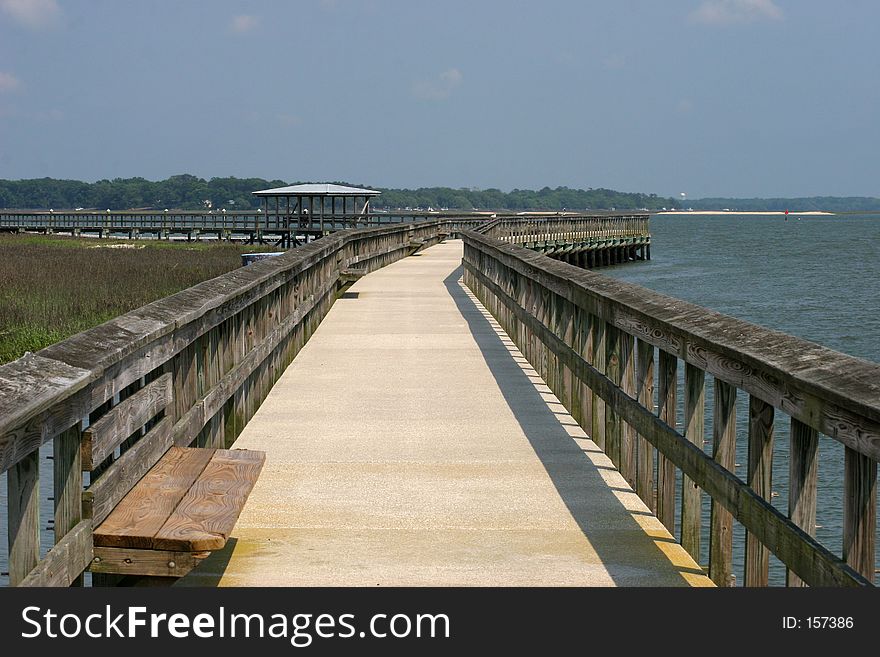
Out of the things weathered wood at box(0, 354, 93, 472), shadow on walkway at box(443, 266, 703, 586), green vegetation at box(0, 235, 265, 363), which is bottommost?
green vegetation at box(0, 235, 265, 363)

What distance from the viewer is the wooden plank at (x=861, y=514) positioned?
3.69 metres

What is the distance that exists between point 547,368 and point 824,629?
6.83 metres

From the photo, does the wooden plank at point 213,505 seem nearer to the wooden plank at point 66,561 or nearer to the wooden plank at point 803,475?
the wooden plank at point 66,561

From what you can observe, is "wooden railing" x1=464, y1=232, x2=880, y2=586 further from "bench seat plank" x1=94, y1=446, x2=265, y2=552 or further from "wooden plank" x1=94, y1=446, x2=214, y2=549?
"wooden plank" x1=94, y1=446, x2=214, y2=549

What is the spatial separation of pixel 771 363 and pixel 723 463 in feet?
3.31

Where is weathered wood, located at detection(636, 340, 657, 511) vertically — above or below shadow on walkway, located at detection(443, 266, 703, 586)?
above

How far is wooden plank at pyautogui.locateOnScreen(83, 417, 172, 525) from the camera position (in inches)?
180

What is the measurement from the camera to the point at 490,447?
8.07 metres

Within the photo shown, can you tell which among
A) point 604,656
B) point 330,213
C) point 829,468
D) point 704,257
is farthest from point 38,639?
point 704,257

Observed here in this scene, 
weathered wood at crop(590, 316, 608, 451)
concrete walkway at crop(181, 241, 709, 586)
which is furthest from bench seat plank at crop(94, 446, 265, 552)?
weathered wood at crop(590, 316, 608, 451)

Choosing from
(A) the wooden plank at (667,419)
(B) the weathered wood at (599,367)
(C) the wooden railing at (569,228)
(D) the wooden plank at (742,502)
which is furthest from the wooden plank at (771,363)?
(C) the wooden railing at (569,228)

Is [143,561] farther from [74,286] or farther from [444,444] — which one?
[74,286]

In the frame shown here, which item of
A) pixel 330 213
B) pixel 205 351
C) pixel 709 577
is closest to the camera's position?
pixel 709 577

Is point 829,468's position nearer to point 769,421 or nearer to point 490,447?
point 490,447
